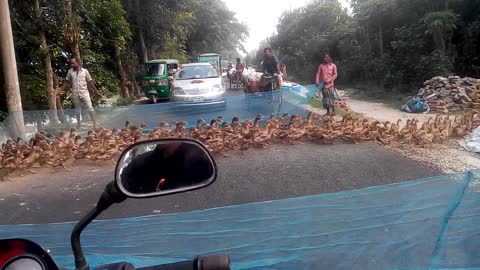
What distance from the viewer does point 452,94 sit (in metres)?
13.3

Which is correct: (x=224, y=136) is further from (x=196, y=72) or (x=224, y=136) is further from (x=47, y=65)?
(x=196, y=72)

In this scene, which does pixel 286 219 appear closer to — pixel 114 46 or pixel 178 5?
pixel 114 46

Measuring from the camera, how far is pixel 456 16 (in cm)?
1645

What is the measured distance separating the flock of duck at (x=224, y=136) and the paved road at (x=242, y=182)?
0.25 meters

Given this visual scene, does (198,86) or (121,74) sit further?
(121,74)

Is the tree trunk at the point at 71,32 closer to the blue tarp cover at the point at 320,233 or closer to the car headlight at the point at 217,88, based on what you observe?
the car headlight at the point at 217,88

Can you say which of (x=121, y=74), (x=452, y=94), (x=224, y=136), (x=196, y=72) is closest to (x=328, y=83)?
(x=224, y=136)

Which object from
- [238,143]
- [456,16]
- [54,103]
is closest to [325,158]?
[238,143]

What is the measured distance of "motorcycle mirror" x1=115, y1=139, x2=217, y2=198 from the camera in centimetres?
155

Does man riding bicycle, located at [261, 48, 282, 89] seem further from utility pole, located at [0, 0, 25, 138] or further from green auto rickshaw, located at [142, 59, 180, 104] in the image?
green auto rickshaw, located at [142, 59, 180, 104]

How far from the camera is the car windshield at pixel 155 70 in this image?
19359 millimetres

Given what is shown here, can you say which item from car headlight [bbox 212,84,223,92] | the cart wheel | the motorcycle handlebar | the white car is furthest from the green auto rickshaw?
the motorcycle handlebar

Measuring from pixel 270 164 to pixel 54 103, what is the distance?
6469 mm

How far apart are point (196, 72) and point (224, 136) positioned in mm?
7067
